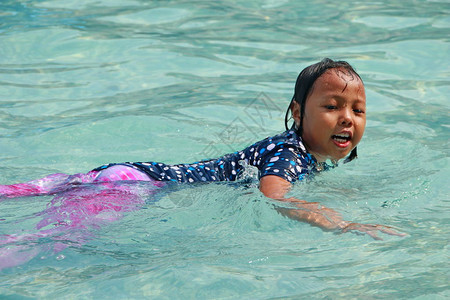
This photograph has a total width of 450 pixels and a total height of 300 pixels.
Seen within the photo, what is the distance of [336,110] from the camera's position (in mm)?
3775

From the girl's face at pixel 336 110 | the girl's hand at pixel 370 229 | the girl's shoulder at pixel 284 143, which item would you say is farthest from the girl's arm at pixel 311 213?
the girl's face at pixel 336 110

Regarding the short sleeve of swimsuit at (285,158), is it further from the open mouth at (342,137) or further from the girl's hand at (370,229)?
the girl's hand at (370,229)

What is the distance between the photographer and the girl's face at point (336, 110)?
3762mm

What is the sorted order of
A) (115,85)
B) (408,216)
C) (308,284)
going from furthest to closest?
(115,85) → (408,216) → (308,284)

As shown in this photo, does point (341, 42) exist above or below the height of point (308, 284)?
above

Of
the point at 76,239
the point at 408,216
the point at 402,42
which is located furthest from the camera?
the point at 402,42

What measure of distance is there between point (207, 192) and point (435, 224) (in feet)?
4.31

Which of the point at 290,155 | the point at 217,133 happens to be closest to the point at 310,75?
the point at 290,155

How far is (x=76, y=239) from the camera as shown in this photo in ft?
10.9

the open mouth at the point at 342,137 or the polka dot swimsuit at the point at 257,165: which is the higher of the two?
the open mouth at the point at 342,137

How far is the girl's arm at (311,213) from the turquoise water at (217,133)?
6 centimetres

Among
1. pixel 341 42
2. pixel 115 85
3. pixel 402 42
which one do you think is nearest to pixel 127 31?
pixel 115 85

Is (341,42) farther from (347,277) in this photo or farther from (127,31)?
(347,277)

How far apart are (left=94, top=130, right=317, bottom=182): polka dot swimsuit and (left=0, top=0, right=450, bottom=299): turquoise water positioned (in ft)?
0.46
